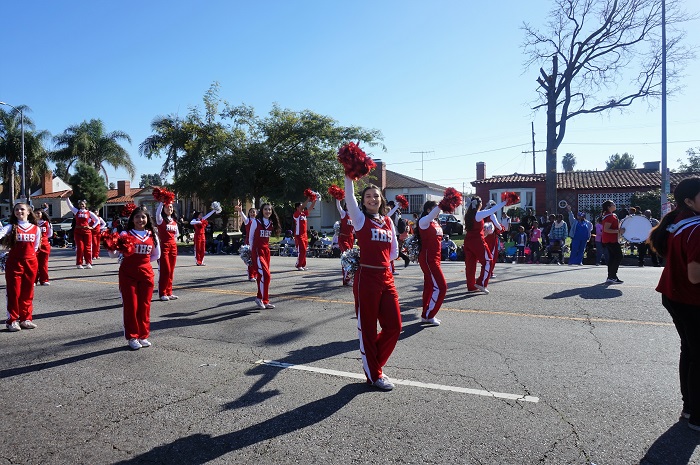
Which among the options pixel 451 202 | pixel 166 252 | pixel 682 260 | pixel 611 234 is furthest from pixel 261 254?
pixel 611 234

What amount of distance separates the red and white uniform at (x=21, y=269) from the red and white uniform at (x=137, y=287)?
7.19ft

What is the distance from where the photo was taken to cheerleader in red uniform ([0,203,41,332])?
7.77m

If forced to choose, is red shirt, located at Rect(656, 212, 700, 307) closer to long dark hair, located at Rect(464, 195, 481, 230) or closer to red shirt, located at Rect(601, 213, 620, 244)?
long dark hair, located at Rect(464, 195, 481, 230)

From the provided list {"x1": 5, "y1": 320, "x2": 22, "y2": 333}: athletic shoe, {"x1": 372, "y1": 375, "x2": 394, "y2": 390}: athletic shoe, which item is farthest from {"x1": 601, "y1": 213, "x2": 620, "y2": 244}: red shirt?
{"x1": 5, "y1": 320, "x2": 22, "y2": 333}: athletic shoe

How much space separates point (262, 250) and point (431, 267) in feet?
10.1

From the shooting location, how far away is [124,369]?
5797mm

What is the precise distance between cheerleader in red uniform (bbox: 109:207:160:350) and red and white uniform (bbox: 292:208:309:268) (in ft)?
29.8

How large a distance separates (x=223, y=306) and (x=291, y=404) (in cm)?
528

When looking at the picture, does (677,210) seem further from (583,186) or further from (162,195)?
(583,186)

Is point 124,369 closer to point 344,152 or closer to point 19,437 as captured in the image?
point 19,437

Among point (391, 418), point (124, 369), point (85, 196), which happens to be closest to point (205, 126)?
point (85, 196)

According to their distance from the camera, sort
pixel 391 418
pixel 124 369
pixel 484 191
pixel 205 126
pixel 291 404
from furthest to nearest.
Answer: pixel 484 191
pixel 205 126
pixel 124 369
pixel 291 404
pixel 391 418

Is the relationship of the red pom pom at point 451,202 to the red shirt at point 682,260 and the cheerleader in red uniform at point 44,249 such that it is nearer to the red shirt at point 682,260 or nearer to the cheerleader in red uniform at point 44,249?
the red shirt at point 682,260

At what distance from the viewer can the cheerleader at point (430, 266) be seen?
25.1 feet
